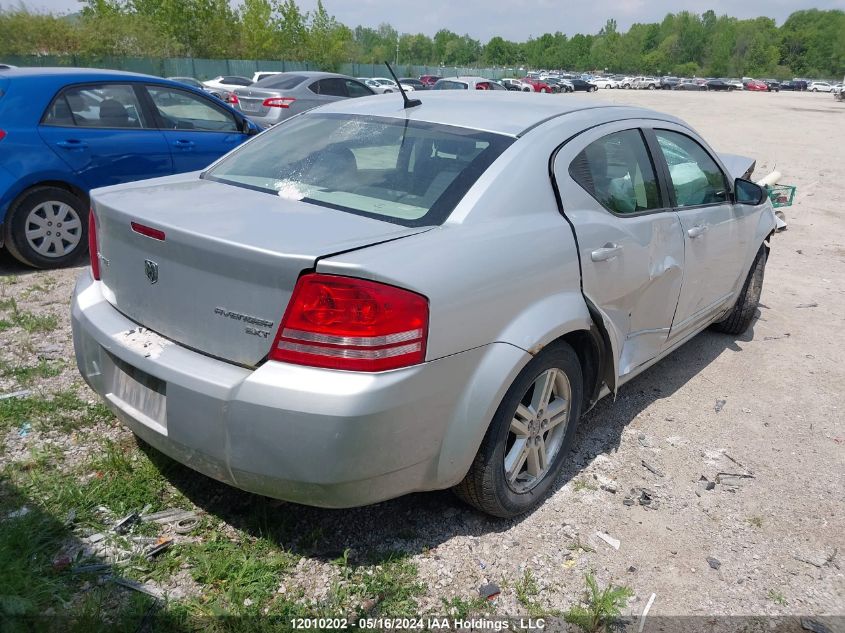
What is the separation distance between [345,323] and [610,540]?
1.52 m

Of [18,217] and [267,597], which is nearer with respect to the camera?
[267,597]

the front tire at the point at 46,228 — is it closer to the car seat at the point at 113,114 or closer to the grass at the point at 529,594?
the car seat at the point at 113,114

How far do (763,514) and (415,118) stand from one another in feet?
7.93

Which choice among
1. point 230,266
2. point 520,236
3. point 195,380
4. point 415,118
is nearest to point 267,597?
point 195,380

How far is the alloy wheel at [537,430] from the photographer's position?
284 cm

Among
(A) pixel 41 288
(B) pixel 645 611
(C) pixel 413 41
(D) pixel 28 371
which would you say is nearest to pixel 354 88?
(A) pixel 41 288

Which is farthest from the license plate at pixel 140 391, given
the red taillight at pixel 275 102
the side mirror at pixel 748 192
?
the red taillight at pixel 275 102

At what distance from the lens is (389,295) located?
7.22ft

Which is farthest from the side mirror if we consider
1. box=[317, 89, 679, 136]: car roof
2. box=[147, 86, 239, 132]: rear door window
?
box=[147, 86, 239, 132]: rear door window

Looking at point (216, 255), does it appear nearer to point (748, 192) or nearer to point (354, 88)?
point (748, 192)

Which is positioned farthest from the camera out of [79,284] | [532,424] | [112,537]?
[79,284]

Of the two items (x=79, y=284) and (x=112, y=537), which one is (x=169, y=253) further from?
(x=112, y=537)

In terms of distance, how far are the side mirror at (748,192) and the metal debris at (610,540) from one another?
264 centimetres

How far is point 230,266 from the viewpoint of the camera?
229cm
